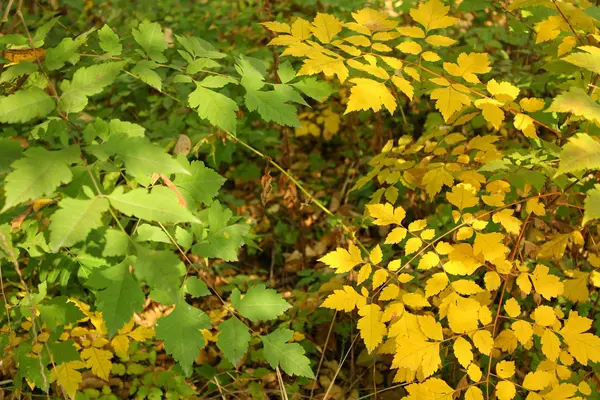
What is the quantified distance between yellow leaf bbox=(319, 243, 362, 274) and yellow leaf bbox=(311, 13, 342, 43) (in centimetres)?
80

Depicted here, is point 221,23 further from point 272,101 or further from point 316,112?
point 272,101

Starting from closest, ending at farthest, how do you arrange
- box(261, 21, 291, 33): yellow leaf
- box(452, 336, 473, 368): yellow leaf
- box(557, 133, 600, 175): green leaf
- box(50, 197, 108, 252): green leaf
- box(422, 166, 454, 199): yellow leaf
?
box(50, 197, 108, 252): green leaf < box(557, 133, 600, 175): green leaf < box(452, 336, 473, 368): yellow leaf < box(261, 21, 291, 33): yellow leaf < box(422, 166, 454, 199): yellow leaf

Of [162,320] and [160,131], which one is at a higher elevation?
[162,320]

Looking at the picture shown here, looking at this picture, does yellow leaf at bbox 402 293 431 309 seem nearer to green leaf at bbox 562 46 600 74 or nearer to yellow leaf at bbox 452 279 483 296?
yellow leaf at bbox 452 279 483 296

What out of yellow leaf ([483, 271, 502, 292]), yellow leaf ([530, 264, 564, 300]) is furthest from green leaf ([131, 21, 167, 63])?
yellow leaf ([530, 264, 564, 300])

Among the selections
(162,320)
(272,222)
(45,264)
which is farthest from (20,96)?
(272,222)

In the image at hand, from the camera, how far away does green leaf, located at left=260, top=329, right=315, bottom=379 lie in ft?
5.74

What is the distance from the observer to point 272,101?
78.4 inches

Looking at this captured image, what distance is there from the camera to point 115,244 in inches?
55.3

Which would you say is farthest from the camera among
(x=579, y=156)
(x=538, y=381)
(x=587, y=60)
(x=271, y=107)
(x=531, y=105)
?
(x=531, y=105)

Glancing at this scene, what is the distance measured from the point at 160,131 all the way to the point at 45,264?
142cm

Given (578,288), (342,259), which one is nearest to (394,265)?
(342,259)

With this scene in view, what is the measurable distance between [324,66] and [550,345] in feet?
3.96

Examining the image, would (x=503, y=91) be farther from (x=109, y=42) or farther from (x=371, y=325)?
(x=109, y=42)
